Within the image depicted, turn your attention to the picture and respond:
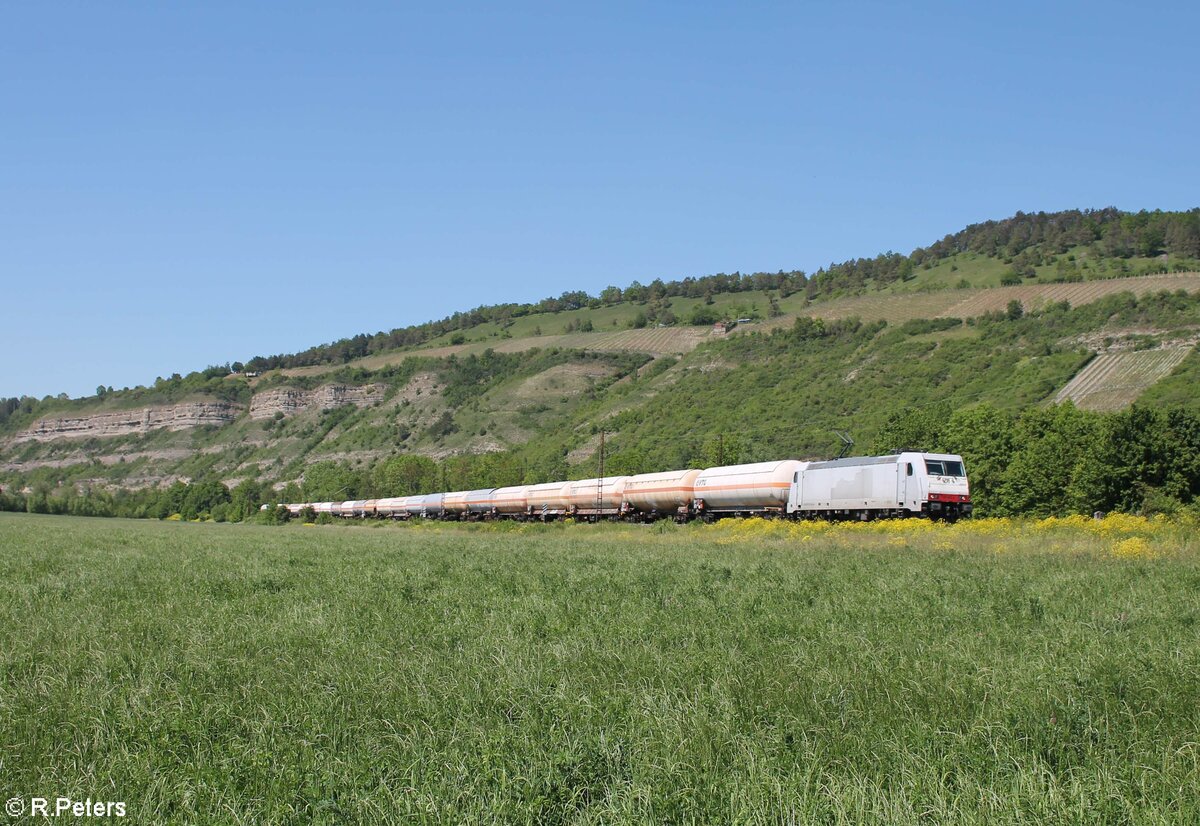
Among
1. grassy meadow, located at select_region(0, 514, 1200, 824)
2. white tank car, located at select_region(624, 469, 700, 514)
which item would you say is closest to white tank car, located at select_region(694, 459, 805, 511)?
white tank car, located at select_region(624, 469, 700, 514)

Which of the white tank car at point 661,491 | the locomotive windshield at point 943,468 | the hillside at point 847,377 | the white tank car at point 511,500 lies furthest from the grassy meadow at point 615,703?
the hillside at point 847,377

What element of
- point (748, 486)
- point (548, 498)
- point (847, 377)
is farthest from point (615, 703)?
point (847, 377)

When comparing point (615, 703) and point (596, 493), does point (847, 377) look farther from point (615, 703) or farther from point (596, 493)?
point (615, 703)

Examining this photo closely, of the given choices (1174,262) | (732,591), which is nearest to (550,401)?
(1174,262)

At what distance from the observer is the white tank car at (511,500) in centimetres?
6631

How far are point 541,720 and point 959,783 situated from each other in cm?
299

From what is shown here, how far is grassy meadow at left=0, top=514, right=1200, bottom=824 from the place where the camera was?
5.43m

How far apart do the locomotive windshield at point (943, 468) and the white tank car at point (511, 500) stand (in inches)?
1321

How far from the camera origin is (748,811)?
16.8ft

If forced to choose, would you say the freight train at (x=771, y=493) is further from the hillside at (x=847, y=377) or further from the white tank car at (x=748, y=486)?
the hillside at (x=847, y=377)

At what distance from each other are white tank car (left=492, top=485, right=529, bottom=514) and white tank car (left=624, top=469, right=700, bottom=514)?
1221cm

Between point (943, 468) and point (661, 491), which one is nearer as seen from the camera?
point (943, 468)

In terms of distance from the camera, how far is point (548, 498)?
63.6m

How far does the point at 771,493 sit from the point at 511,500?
1074 inches
